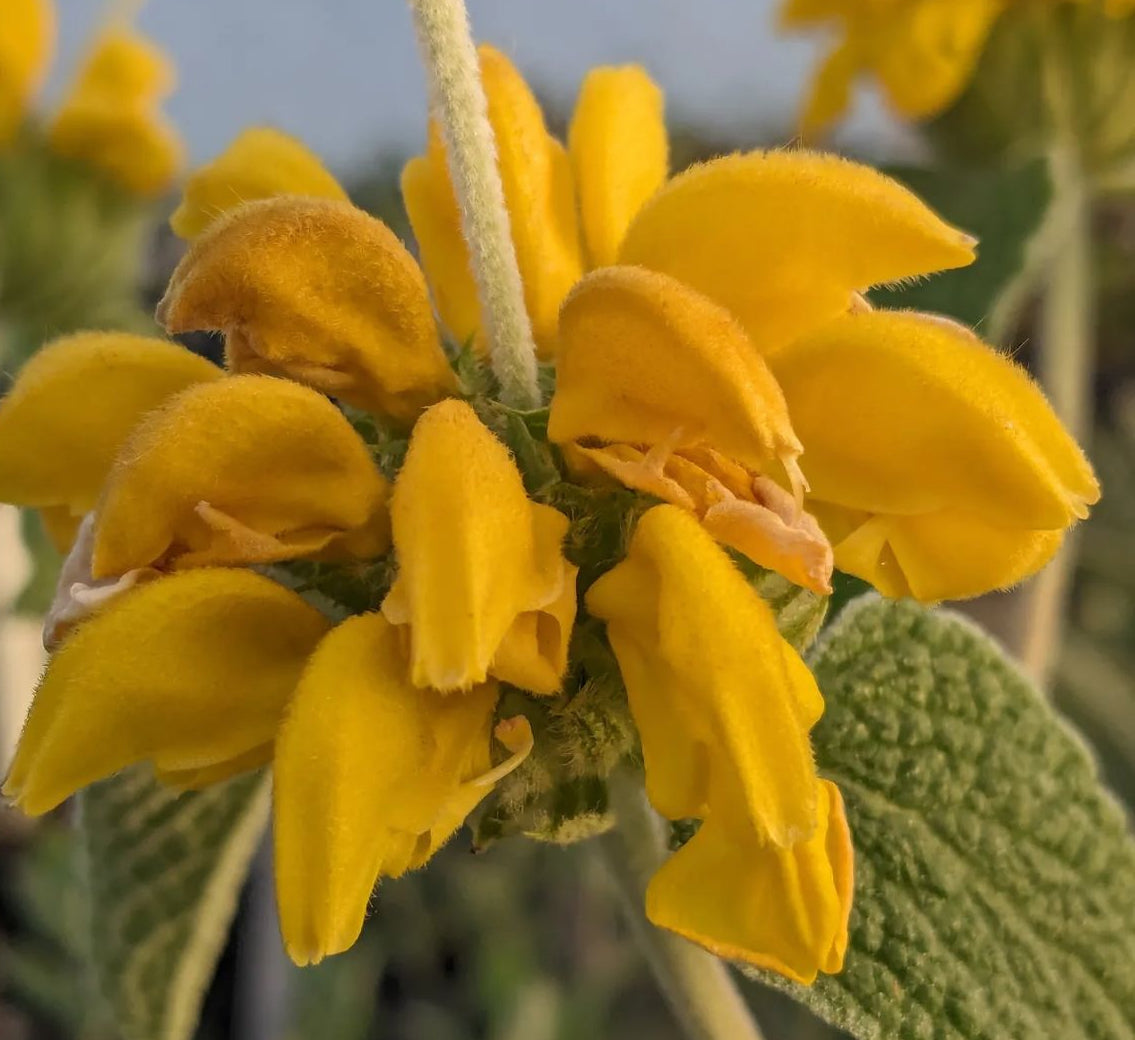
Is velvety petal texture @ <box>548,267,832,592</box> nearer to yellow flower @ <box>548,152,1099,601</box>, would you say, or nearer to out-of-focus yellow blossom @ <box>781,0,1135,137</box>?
yellow flower @ <box>548,152,1099,601</box>

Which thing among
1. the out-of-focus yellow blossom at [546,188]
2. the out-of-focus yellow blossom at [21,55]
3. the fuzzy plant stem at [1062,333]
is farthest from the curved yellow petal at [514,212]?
the out-of-focus yellow blossom at [21,55]

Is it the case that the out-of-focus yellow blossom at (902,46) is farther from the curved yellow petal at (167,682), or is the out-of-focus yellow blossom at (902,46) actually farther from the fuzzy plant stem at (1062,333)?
the curved yellow petal at (167,682)

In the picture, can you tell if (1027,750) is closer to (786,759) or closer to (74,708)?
(786,759)

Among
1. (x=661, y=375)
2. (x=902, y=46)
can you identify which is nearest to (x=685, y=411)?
(x=661, y=375)

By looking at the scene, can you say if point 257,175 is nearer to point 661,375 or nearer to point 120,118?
point 661,375

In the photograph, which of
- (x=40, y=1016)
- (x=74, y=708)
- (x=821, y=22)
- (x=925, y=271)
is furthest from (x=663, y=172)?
(x=40, y=1016)

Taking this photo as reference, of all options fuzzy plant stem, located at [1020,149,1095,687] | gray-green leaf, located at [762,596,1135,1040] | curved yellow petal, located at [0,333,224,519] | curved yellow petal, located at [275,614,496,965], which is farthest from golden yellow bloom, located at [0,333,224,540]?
fuzzy plant stem, located at [1020,149,1095,687]
